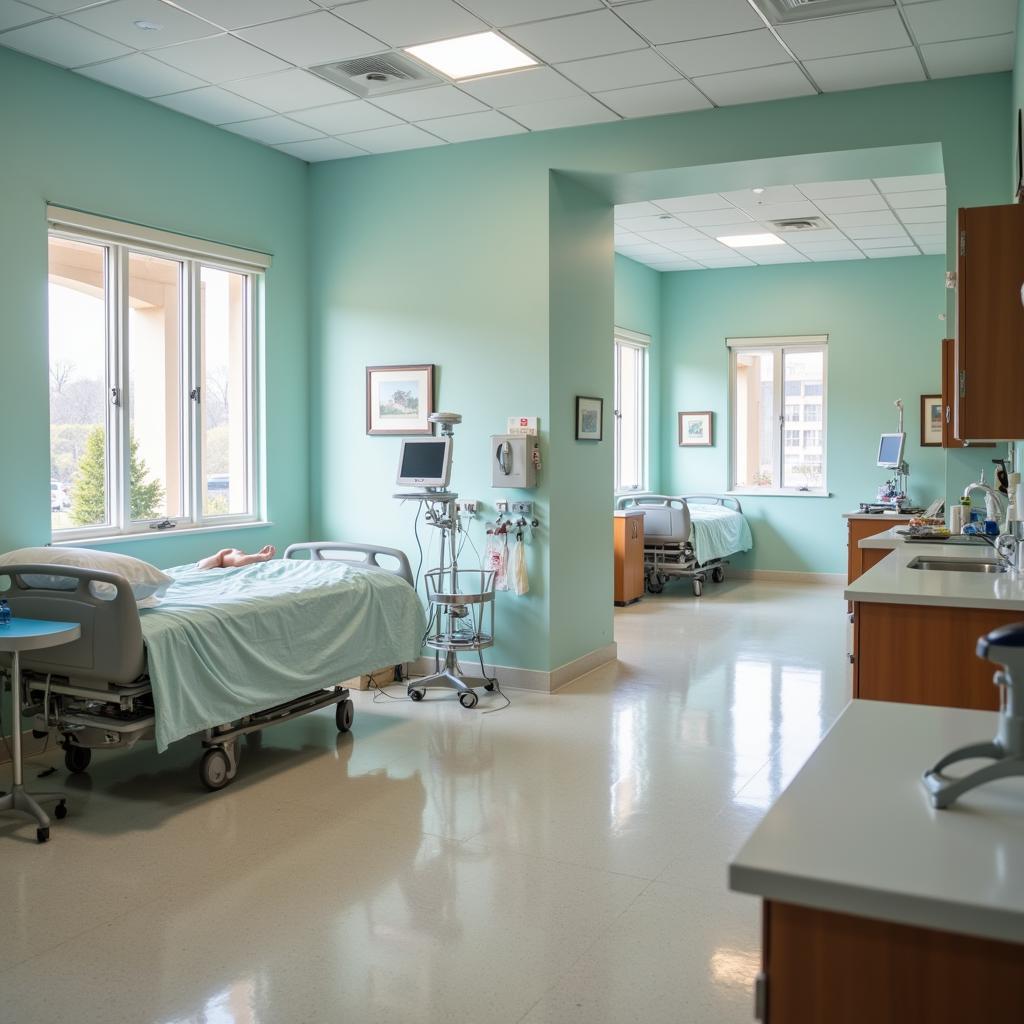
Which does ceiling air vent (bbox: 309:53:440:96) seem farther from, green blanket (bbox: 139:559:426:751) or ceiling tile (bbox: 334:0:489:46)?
green blanket (bbox: 139:559:426:751)

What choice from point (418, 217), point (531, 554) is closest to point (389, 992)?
point (531, 554)

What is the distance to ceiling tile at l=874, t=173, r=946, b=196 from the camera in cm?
673

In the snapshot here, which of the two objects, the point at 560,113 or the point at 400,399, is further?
the point at 400,399

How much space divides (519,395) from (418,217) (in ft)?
4.16

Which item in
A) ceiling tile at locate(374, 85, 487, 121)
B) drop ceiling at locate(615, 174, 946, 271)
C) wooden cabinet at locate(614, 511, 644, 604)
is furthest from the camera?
wooden cabinet at locate(614, 511, 644, 604)

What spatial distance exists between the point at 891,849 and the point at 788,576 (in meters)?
9.62

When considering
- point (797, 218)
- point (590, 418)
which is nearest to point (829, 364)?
point (797, 218)

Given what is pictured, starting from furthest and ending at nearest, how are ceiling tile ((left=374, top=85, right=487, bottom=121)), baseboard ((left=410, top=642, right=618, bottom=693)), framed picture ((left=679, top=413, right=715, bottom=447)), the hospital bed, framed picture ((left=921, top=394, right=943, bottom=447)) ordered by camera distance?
framed picture ((left=679, top=413, right=715, bottom=447))
framed picture ((left=921, top=394, right=943, bottom=447))
the hospital bed
baseboard ((left=410, top=642, right=618, bottom=693))
ceiling tile ((left=374, top=85, right=487, bottom=121))

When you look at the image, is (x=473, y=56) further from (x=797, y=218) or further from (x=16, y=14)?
(x=797, y=218)

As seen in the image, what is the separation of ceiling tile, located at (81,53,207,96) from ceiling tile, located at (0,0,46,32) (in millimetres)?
477

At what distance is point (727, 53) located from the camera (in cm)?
447

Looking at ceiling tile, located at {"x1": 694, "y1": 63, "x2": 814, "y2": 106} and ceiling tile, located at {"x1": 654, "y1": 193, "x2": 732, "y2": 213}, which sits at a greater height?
ceiling tile, located at {"x1": 654, "y1": 193, "x2": 732, "y2": 213}

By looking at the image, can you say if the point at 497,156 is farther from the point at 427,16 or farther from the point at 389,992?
the point at 389,992

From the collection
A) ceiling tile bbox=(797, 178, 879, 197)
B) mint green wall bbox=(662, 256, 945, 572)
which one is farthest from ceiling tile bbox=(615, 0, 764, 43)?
mint green wall bbox=(662, 256, 945, 572)
